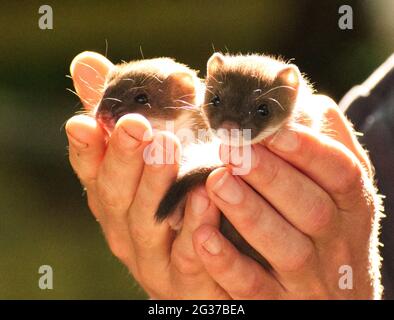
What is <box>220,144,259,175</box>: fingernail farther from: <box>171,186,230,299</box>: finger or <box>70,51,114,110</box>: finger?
<box>70,51,114,110</box>: finger

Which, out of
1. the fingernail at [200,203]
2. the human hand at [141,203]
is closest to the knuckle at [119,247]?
the human hand at [141,203]

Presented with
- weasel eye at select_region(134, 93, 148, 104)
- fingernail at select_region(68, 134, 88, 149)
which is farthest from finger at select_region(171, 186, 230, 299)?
weasel eye at select_region(134, 93, 148, 104)

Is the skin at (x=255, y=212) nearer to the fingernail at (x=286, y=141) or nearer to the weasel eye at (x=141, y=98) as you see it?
the fingernail at (x=286, y=141)

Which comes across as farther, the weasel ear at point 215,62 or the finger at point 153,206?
the weasel ear at point 215,62

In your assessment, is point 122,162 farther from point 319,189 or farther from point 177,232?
point 319,189

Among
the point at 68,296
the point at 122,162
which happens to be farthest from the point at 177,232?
the point at 68,296

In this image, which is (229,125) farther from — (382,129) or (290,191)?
(382,129)
